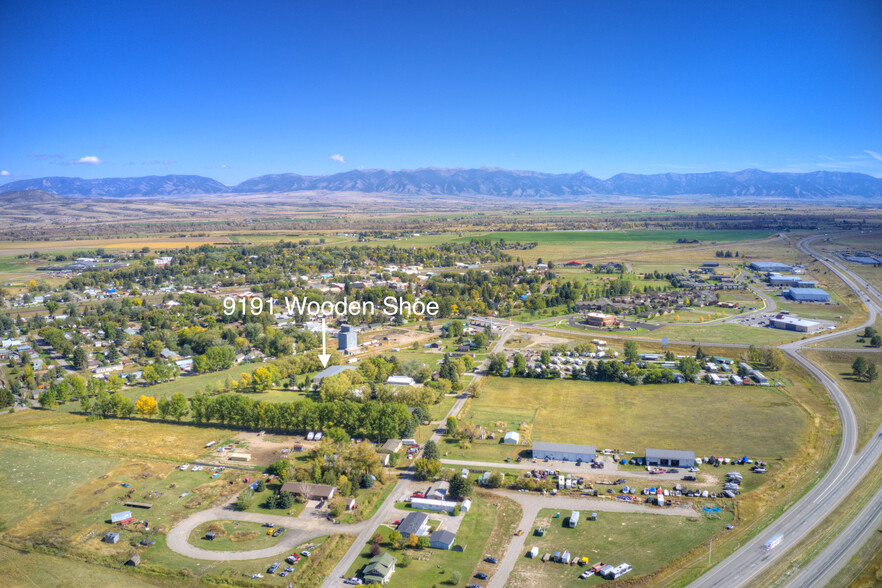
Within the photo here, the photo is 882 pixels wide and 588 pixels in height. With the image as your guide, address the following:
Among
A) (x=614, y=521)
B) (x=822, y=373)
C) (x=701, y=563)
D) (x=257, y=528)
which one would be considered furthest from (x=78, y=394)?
(x=822, y=373)

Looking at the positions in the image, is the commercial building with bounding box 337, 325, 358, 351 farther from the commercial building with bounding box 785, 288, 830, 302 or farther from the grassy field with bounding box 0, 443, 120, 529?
the commercial building with bounding box 785, 288, 830, 302

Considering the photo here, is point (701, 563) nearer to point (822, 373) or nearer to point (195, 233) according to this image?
point (822, 373)

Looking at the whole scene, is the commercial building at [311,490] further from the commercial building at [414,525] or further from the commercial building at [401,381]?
the commercial building at [401,381]

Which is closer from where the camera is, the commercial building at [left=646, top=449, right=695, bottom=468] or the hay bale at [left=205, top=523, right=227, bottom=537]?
the hay bale at [left=205, top=523, right=227, bottom=537]

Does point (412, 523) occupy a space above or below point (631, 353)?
below

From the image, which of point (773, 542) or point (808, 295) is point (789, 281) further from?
point (773, 542)

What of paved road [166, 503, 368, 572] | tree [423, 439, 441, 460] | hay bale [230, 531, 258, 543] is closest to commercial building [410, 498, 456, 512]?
paved road [166, 503, 368, 572]

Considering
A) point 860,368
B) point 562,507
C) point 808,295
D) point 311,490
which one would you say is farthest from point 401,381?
point 808,295
